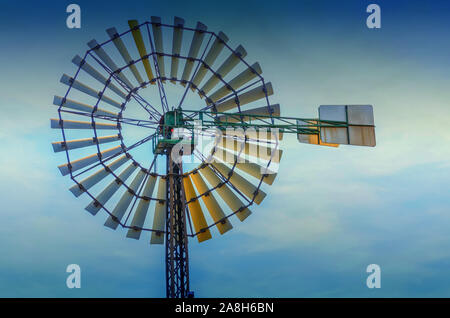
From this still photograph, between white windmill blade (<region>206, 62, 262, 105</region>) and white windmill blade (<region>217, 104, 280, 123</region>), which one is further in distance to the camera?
white windmill blade (<region>217, 104, 280, 123</region>)

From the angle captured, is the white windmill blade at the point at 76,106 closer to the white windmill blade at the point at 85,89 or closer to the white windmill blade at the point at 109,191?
the white windmill blade at the point at 85,89

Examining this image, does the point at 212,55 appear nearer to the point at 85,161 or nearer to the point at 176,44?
the point at 176,44

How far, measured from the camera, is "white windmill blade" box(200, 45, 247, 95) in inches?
572

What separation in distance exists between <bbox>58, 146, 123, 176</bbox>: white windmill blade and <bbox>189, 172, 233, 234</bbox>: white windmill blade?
2378 mm

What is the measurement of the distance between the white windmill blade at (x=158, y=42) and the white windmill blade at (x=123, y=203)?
307cm

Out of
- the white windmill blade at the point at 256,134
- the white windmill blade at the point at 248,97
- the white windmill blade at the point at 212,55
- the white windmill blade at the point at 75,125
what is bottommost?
the white windmill blade at the point at 256,134

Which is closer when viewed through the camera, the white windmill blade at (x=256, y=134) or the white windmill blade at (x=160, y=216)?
the white windmill blade at (x=160, y=216)

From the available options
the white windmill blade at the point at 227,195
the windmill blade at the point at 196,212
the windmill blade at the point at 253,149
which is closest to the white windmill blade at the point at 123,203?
the windmill blade at the point at 196,212

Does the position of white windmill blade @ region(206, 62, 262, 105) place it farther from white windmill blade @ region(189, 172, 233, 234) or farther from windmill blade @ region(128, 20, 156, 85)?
white windmill blade @ region(189, 172, 233, 234)

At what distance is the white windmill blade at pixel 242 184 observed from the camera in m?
14.3

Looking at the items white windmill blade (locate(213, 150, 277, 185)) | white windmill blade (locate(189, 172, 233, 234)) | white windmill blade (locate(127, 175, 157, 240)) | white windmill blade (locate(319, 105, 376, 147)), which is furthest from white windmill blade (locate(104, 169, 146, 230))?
white windmill blade (locate(319, 105, 376, 147))

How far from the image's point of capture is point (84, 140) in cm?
1446
